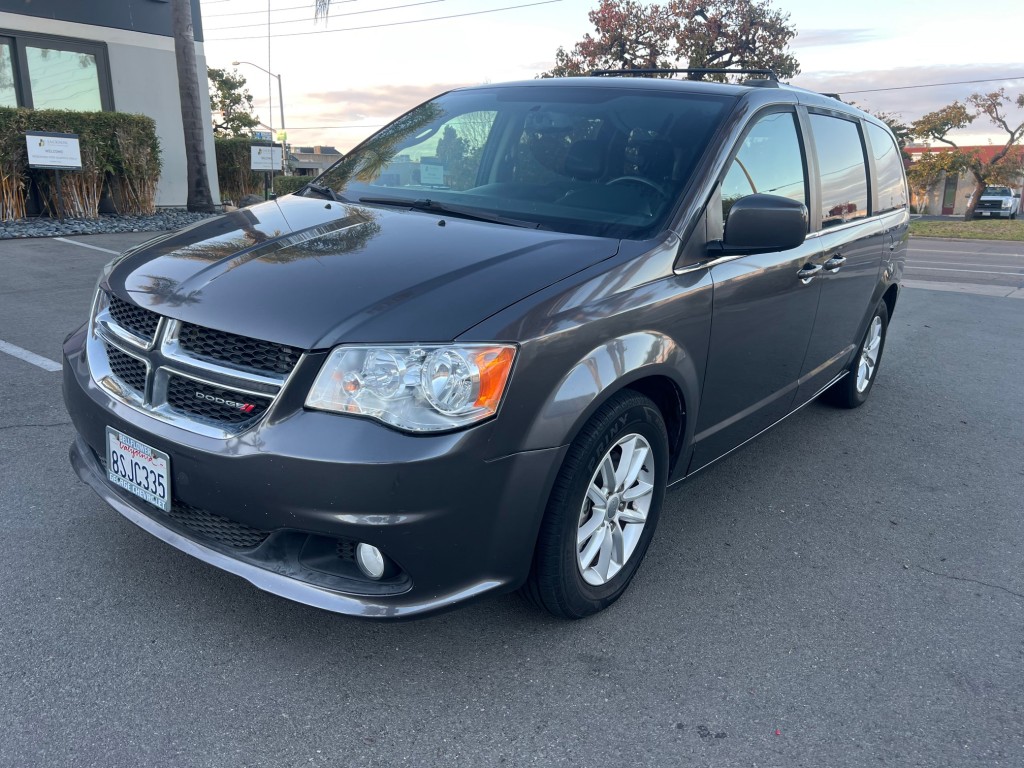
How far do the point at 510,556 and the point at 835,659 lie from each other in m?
1.16

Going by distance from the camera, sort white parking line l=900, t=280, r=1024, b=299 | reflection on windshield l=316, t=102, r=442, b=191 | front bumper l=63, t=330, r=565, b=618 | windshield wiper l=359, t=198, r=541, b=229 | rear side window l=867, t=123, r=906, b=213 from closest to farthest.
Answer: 1. front bumper l=63, t=330, r=565, b=618
2. windshield wiper l=359, t=198, r=541, b=229
3. reflection on windshield l=316, t=102, r=442, b=191
4. rear side window l=867, t=123, r=906, b=213
5. white parking line l=900, t=280, r=1024, b=299

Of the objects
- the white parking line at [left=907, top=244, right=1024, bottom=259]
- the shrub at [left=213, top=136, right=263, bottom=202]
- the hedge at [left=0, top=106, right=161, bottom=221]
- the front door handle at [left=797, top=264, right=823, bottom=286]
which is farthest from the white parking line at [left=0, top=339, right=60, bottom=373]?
the white parking line at [left=907, top=244, right=1024, bottom=259]

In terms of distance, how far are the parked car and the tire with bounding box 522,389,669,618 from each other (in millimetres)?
10

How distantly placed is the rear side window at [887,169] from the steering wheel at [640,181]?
2358mm

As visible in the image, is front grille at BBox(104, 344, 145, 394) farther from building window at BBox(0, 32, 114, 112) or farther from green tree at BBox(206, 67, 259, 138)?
green tree at BBox(206, 67, 259, 138)

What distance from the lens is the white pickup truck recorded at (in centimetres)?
4628

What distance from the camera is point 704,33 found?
27.1 m

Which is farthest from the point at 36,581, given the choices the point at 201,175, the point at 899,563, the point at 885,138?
the point at 201,175

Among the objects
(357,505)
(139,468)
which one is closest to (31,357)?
(139,468)

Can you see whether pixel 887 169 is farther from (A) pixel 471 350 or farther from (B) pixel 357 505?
(B) pixel 357 505

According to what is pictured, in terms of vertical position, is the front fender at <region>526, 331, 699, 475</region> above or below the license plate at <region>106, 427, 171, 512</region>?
above

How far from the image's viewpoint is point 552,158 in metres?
3.34

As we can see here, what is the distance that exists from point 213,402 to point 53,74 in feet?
46.4

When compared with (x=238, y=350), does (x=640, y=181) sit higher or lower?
higher
